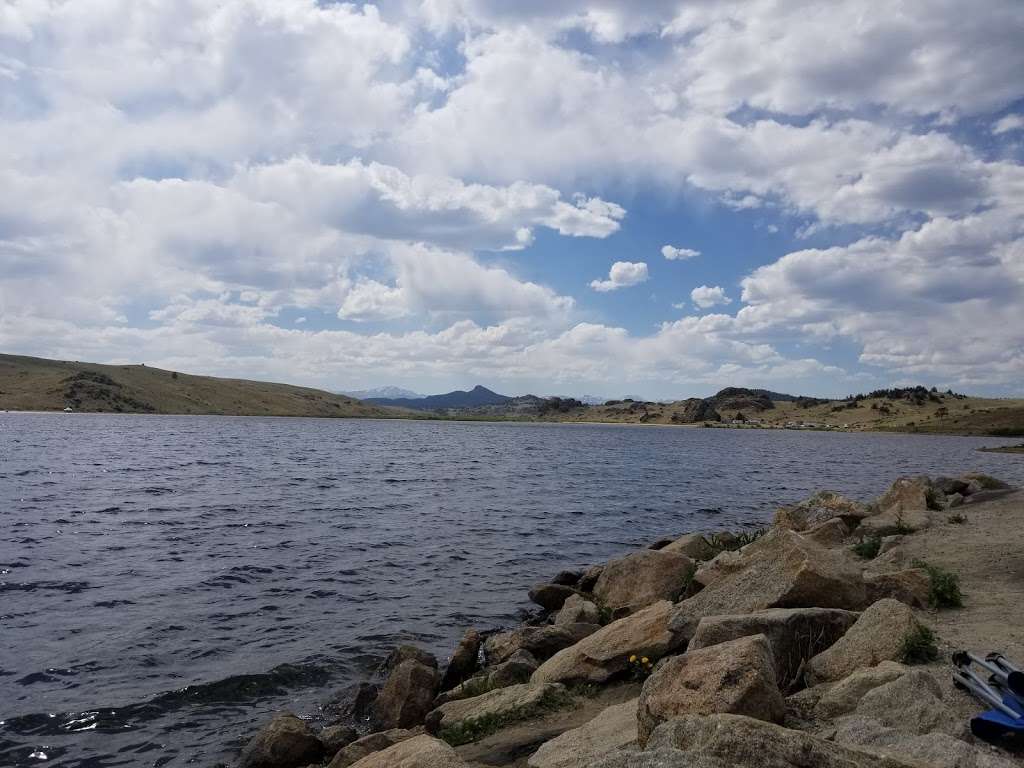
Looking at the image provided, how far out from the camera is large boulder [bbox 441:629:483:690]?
556 inches

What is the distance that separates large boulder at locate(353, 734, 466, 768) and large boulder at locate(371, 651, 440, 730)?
376 centimetres

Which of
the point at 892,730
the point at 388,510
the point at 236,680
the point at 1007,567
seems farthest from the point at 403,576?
the point at 892,730

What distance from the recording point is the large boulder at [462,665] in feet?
46.4

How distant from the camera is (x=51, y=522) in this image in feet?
96.3

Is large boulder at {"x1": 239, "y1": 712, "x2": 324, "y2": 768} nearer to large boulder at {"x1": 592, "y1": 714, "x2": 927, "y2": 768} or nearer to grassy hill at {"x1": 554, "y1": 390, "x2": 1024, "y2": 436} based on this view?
large boulder at {"x1": 592, "y1": 714, "x2": 927, "y2": 768}

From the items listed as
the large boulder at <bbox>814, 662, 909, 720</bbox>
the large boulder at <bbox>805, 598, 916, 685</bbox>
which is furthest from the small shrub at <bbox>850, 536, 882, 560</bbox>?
the large boulder at <bbox>814, 662, 909, 720</bbox>

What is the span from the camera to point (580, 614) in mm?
16469

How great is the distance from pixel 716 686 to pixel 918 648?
139 inches

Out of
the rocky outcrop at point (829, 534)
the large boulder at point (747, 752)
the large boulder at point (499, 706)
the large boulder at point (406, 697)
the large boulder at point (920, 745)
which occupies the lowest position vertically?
the large boulder at point (406, 697)

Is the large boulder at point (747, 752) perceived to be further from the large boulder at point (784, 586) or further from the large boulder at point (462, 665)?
the large boulder at point (462, 665)

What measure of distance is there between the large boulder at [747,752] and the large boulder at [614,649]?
6283 millimetres

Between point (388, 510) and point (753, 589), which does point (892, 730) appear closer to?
point (753, 589)

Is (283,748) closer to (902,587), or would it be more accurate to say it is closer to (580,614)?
(580,614)

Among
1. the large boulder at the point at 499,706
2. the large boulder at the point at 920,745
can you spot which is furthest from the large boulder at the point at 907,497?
the large boulder at the point at 920,745
